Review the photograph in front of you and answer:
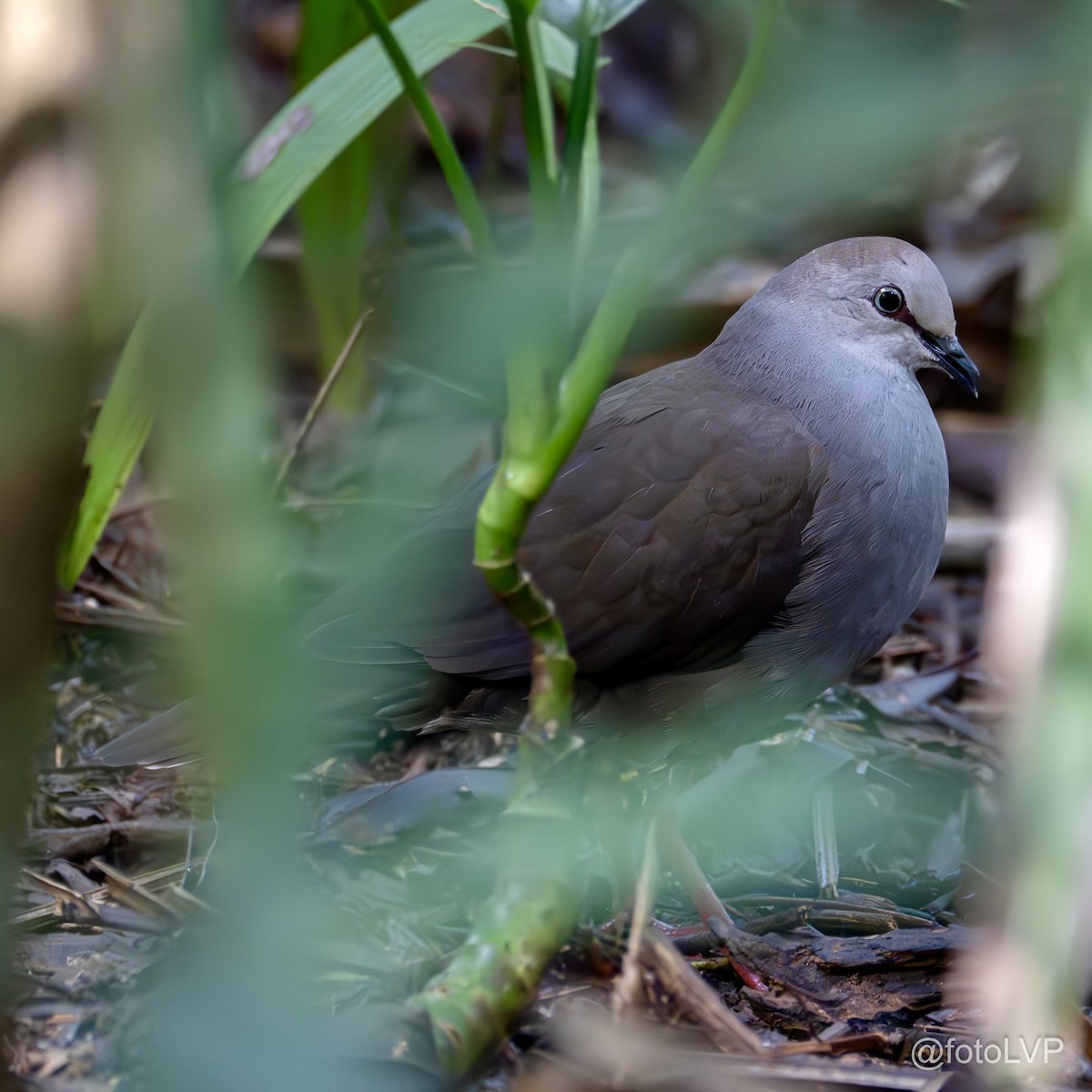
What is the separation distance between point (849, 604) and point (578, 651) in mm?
568

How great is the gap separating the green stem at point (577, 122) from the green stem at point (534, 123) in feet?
0.05

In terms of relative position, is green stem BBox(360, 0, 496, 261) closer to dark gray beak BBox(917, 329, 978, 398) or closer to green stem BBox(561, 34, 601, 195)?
green stem BBox(561, 34, 601, 195)

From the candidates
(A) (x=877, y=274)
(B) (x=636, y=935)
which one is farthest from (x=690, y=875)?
(A) (x=877, y=274)

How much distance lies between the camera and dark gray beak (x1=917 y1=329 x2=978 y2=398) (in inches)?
121

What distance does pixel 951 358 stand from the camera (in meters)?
3.09

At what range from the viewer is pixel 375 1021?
5.01 ft

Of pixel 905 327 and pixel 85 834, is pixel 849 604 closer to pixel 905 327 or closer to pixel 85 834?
pixel 905 327

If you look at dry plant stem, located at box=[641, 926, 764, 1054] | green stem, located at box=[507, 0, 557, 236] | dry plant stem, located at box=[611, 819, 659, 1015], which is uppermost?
green stem, located at box=[507, 0, 557, 236]

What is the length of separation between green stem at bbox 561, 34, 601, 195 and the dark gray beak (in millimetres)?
1853

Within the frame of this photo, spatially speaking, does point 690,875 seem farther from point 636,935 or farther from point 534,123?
point 534,123

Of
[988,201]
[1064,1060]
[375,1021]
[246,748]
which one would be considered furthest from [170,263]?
[988,201]

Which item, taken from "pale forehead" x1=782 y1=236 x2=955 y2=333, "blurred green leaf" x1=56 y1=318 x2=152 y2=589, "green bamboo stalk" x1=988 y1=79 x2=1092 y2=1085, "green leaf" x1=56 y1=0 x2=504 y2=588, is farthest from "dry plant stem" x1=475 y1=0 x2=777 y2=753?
"pale forehead" x1=782 y1=236 x2=955 y2=333

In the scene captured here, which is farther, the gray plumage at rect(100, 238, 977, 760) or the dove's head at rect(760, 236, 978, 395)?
the dove's head at rect(760, 236, 978, 395)

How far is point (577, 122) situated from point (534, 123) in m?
0.05
